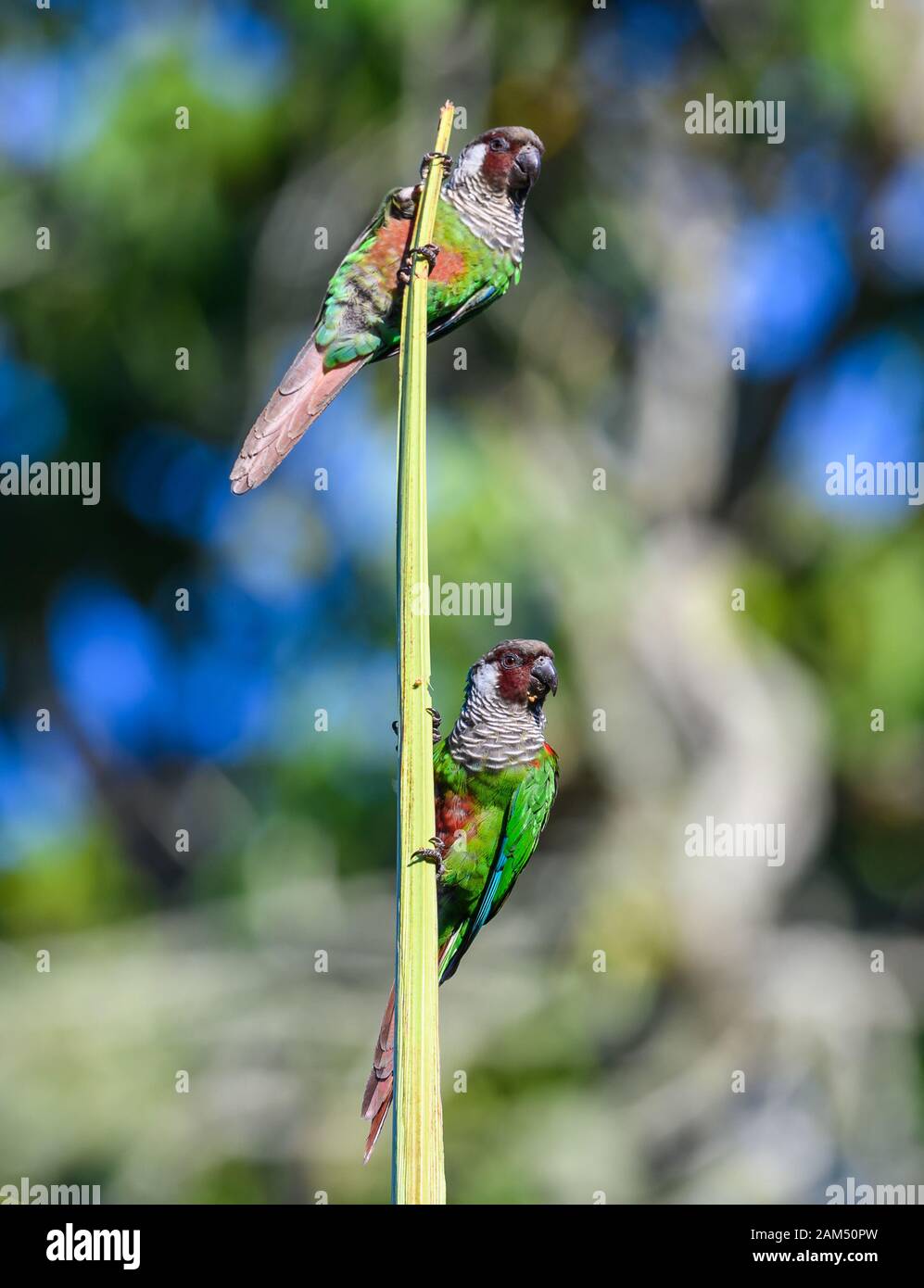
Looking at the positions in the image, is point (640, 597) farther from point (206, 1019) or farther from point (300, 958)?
point (206, 1019)

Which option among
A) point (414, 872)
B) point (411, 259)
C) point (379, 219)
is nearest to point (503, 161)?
point (379, 219)

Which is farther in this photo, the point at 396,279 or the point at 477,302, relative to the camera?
the point at 477,302

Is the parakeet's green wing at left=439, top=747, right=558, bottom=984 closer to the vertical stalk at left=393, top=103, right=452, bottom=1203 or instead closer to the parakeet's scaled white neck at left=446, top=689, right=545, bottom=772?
the parakeet's scaled white neck at left=446, top=689, right=545, bottom=772

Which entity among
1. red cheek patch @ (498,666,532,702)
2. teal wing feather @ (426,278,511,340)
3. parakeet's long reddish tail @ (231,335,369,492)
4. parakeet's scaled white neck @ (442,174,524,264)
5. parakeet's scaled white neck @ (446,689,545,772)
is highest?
parakeet's scaled white neck @ (442,174,524,264)

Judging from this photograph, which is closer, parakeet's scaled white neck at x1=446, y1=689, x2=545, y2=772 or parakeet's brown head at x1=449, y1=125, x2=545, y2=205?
parakeet's scaled white neck at x1=446, y1=689, x2=545, y2=772

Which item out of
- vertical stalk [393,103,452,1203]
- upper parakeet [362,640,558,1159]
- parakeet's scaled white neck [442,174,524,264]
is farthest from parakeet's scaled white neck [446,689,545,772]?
vertical stalk [393,103,452,1203]

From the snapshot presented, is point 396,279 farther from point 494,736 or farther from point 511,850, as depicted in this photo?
point 511,850
